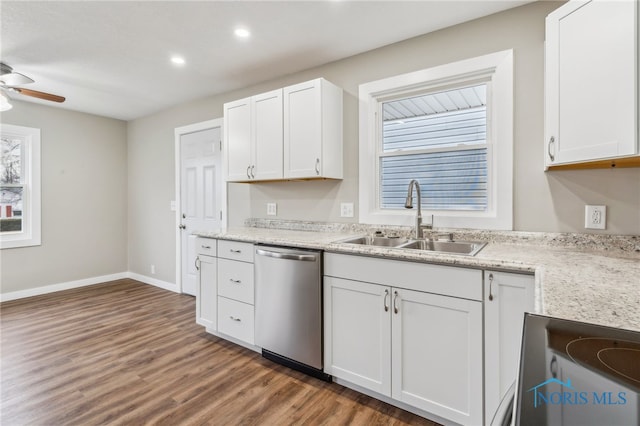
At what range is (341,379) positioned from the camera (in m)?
2.06

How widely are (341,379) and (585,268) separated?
1508mm

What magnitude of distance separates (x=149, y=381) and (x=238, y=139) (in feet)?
6.86

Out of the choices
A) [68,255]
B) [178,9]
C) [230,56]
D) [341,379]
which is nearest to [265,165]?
[230,56]

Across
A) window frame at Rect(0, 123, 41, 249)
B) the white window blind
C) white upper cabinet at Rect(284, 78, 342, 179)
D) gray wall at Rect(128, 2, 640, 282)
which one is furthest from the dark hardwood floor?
white upper cabinet at Rect(284, 78, 342, 179)

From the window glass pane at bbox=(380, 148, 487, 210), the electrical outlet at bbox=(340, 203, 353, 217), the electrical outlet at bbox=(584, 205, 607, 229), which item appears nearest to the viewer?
the electrical outlet at bbox=(584, 205, 607, 229)

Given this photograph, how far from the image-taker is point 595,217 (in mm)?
1783

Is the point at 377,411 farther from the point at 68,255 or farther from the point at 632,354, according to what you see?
the point at 68,255

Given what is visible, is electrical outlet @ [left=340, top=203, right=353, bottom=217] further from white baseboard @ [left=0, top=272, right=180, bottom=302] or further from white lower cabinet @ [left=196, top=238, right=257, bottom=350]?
white baseboard @ [left=0, top=272, right=180, bottom=302]

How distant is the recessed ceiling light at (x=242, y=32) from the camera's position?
2.30 metres

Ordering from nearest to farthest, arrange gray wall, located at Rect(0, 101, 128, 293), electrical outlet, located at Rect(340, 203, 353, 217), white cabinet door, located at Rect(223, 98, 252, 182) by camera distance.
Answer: electrical outlet, located at Rect(340, 203, 353, 217) → white cabinet door, located at Rect(223, 98, 252, 182) → gray wall, located at Rect(0, 101, 128, 293)

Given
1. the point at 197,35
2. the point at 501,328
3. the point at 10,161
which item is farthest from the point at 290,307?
the point at 10,161

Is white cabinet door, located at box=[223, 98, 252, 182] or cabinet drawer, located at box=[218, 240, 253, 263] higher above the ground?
white cabinet door, located at box=[223, 98, 252, 182]

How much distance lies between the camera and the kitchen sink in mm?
2062

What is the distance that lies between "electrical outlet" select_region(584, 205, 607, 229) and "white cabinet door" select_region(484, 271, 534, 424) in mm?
765
